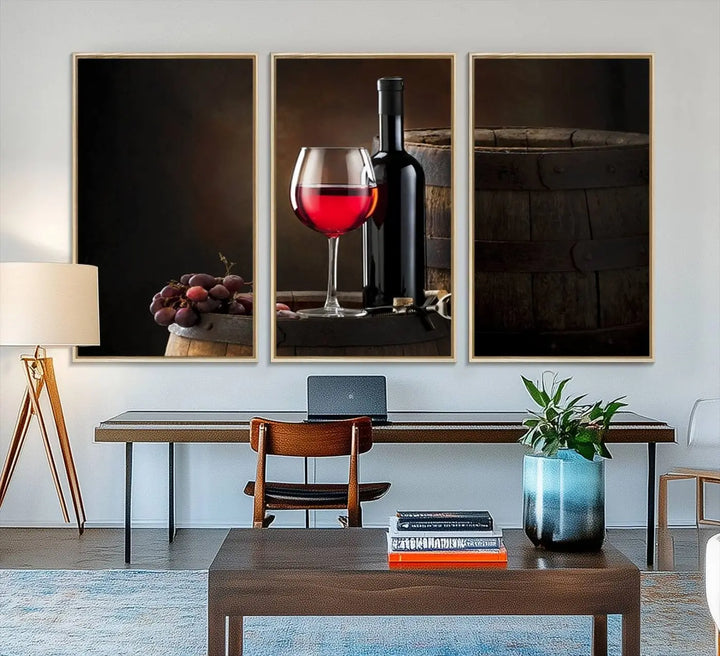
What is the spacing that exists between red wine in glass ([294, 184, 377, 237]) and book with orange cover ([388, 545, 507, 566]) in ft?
8.74

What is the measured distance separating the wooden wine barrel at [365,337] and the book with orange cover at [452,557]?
8.30ft

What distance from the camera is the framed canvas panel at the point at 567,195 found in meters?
4.94

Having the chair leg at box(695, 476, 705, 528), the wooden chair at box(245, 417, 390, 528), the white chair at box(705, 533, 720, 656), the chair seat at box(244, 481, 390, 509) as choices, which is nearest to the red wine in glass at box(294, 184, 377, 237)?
the chair seat at box(244, 481, 390, 509)

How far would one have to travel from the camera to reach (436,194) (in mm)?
4961

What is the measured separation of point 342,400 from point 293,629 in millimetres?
1351

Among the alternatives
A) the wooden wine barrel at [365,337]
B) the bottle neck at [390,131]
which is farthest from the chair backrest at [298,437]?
the bottle neck at [390,131]

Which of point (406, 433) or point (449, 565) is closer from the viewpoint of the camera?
point (449, 565)

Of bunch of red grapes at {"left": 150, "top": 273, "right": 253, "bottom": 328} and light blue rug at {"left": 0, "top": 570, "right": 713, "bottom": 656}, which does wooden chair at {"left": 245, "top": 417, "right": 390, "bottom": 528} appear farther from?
bunch of red grapes at {"left": 150, "top": 273, "right": 253, "bottom": 328}

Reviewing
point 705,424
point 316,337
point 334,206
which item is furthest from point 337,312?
point 705,424

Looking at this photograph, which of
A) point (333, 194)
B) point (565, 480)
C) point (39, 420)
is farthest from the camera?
point (333, 194)

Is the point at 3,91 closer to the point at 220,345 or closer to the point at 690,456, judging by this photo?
the point at 220,345

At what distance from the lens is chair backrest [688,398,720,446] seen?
479cm

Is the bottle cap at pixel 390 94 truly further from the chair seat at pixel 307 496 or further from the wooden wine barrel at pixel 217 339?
the chair seat at pixel 307 496

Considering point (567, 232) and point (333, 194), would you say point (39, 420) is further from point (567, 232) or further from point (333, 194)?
point (567, 232)
